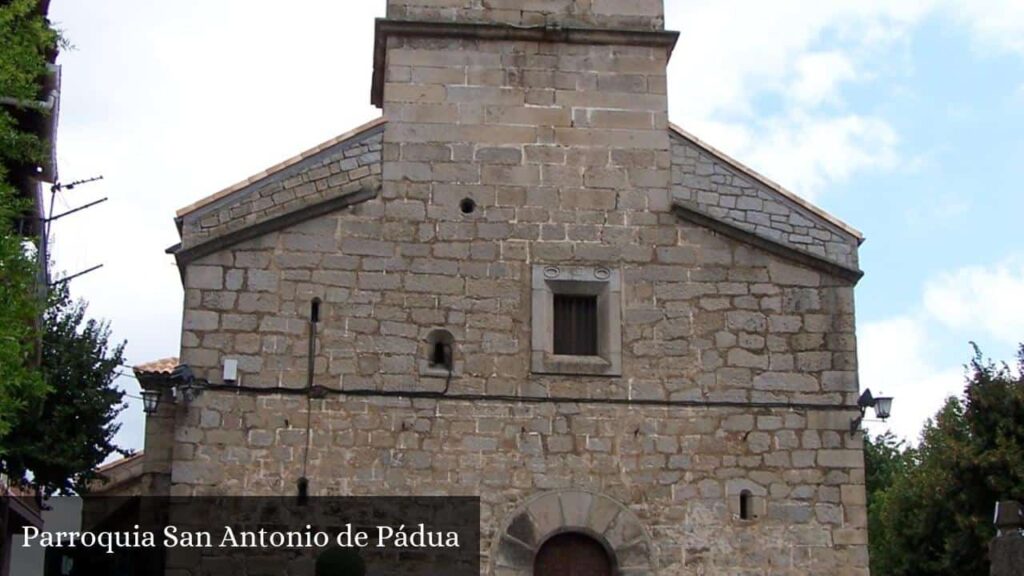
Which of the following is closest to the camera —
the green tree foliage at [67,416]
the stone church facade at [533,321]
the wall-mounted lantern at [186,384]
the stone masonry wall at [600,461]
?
the wall-mounted lantern at [186,384]

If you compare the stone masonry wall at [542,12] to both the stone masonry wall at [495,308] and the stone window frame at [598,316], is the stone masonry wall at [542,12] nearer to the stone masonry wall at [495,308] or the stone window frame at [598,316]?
the stone masonry wall at [495,308]

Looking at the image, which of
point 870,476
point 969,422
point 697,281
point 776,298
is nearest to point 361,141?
point 697,281

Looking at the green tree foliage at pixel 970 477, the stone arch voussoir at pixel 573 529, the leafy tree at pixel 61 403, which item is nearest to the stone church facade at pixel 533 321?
the stone arch voussoir at pixel 573 529

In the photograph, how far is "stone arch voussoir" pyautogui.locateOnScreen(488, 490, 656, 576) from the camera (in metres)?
12.2

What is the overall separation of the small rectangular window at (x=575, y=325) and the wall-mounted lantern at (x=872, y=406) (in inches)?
106

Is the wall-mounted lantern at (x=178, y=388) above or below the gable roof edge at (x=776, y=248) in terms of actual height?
below

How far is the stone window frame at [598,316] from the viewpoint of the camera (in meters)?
12.7

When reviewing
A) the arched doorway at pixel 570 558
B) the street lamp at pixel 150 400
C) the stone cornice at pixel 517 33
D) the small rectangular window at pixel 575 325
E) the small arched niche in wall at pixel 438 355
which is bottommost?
the arched doorway at pixel 570 558

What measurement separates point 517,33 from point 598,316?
3166 mm

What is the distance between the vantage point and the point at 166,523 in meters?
11.9

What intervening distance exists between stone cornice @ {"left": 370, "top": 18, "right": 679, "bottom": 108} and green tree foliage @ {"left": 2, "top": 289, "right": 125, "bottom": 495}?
6140 mm

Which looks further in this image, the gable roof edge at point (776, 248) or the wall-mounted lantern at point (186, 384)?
the gable roof edge at point (776, 248)

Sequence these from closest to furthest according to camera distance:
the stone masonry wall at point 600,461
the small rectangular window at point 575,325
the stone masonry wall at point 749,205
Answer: the stone masonry wall at point 600,461 → the small rectangular window at point 575,325 → the stone masonry wall at point 749,205

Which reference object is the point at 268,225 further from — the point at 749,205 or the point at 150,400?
the point at 749,205
